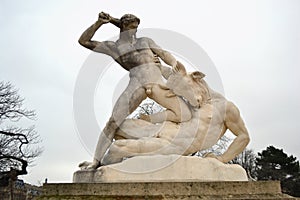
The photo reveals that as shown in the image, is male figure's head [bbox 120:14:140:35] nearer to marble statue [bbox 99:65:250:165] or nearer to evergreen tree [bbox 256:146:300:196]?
marble statue [bbox 99:65:250:165]

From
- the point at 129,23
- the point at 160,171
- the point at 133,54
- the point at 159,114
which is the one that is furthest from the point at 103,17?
the point at 160,171

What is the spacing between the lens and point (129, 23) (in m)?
6.89

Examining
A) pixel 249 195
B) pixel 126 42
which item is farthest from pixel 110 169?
pixel 126 42

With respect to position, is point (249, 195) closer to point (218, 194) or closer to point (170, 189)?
point (218, 194)

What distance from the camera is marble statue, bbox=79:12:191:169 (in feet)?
20.9

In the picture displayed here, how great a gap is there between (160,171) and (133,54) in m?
2.31

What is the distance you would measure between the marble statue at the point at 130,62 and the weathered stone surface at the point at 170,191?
107cm

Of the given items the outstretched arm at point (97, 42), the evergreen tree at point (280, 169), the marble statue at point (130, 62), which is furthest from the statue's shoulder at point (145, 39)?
the evergreen tree at point (280, 169)

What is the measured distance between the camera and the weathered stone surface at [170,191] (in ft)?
16.4

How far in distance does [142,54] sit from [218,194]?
2.94m

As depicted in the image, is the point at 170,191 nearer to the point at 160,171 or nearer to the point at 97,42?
the point at 160,171

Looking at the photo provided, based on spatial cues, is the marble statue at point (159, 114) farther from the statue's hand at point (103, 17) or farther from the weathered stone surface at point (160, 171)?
the weathered stone surface at point (160, 171)

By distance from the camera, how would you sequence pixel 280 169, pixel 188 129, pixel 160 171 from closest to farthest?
pixel 160 171, pixel 188 129, pixel 280 169

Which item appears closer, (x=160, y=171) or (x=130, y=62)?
(x=160, y=171)
